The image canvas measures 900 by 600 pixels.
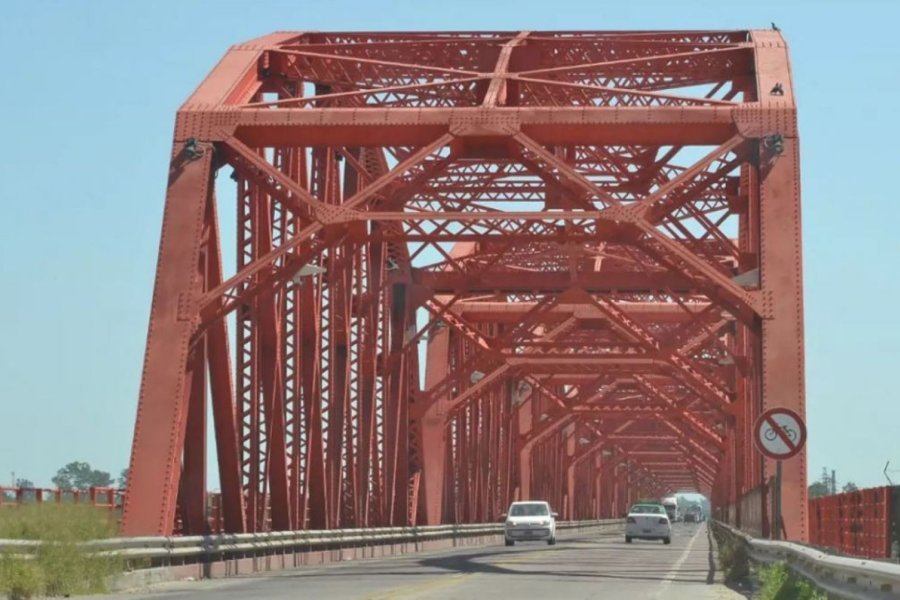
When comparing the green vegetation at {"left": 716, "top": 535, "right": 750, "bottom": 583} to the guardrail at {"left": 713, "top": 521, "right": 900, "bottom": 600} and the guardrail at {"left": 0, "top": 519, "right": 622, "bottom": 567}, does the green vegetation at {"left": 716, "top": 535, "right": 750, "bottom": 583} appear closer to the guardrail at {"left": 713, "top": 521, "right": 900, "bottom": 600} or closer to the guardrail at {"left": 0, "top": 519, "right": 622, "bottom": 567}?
the guardrail at {"left": 713, "top": 521, "right": 900, "bottom": 600}

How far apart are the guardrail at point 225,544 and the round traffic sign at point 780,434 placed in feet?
27.8

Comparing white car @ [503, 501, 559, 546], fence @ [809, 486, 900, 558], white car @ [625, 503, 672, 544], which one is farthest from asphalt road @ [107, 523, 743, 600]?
white car @ [625, 503, 672, 544]

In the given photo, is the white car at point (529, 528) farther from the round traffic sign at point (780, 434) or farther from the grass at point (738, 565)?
the round traffic sign at point (780, 434)

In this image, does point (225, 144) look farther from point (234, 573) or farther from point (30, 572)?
point (30, 572)

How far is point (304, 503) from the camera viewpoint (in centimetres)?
3731

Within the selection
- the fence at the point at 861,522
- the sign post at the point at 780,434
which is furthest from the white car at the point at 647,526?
the sign post at the point at 780,434

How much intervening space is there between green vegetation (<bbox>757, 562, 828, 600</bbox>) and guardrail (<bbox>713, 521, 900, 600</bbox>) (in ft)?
0.33

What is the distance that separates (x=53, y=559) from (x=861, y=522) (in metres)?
11.3

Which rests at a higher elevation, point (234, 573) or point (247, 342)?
point (247, 342)

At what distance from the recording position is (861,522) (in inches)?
992

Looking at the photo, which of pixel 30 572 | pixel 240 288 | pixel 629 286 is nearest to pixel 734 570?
pixel 240 288

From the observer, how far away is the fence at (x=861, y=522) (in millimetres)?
20695

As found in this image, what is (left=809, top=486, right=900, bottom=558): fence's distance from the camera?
67.9 feet

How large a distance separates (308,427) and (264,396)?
10.8ft
